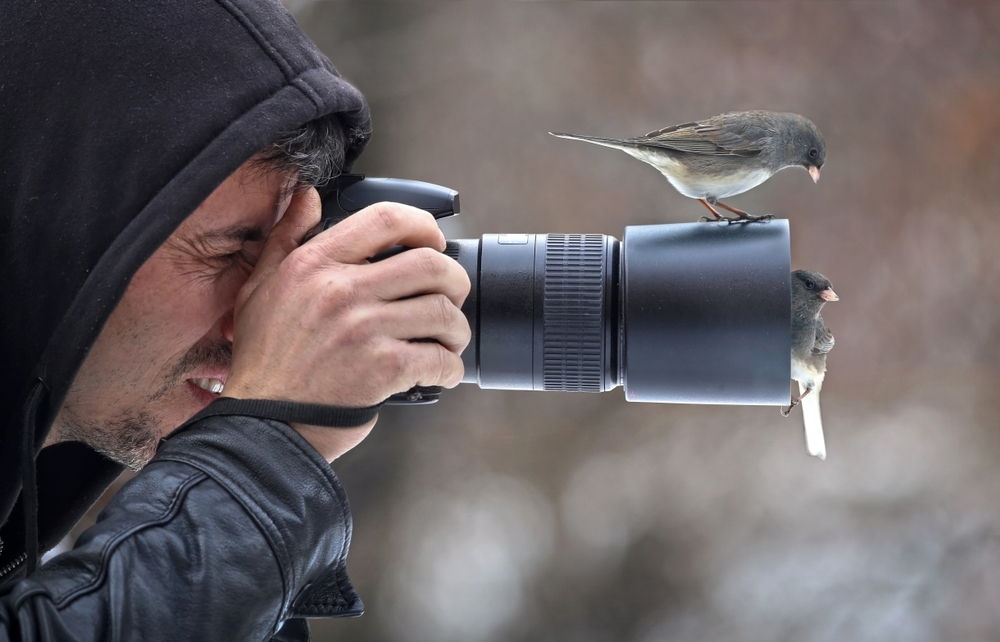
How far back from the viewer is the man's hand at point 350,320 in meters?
0.70

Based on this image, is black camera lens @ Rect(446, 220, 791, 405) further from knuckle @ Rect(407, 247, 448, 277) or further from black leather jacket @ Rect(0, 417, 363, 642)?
black leather jacket @ Rect(0, 417, 363, 642)

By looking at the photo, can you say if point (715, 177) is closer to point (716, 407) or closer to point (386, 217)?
point (386, 217)

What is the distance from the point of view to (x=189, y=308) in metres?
0.77

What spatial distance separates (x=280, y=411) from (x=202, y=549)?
0.39ft

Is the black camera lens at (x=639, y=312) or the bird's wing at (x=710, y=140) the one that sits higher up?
the bird's wing at (x=710, y=140)

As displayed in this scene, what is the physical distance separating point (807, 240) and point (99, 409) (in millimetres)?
1294

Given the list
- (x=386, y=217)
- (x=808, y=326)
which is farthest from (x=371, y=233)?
(x=808, y=326)

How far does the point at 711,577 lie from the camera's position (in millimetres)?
1682

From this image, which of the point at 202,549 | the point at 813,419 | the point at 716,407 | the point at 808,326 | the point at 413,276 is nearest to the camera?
the point at 202,549

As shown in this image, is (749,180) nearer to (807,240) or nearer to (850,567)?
(807,240)

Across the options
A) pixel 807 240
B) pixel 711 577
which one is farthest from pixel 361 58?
pixel 711 577

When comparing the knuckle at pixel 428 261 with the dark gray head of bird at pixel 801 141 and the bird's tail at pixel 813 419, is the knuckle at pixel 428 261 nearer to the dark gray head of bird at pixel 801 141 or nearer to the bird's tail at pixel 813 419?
the bird's tail at pixel 813 419

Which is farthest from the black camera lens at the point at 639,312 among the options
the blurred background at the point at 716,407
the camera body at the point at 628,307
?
the blurred background at the point at 716,407

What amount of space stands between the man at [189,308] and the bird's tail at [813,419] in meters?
0.39
